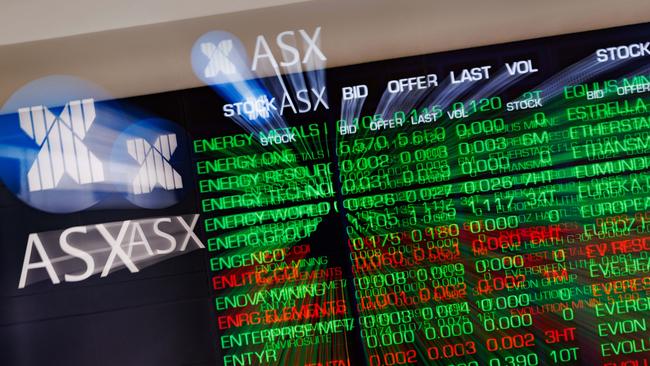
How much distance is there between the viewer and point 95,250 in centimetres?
194

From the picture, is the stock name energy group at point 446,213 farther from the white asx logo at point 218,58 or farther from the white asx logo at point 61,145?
the white asx logo at point 61,145

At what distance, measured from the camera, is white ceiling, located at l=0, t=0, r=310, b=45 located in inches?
75.2

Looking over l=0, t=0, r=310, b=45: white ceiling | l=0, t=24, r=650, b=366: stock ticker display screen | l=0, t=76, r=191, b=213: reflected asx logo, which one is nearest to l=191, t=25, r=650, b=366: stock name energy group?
l=0, t=24, r=650, b=366: stock ticker display screen

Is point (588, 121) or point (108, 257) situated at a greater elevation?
point (588, 121)

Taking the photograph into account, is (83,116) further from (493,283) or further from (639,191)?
(639,191)

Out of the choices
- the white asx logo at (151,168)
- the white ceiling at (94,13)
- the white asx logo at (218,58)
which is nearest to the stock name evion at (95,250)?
the white asx logo at (151,168)

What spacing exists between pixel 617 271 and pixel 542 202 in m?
0.34

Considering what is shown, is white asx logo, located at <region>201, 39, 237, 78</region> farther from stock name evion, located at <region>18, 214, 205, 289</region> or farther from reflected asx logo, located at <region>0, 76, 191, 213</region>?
stock name evion, located at <region>18, 214, 205, 289</region>

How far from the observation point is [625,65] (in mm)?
Result: 1955

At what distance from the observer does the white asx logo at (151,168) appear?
1.96 meters

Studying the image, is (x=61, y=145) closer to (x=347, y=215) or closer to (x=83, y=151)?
Answer: (x=83, y=151)

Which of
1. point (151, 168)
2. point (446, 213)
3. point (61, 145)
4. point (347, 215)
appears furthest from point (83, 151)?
point (446, 213)

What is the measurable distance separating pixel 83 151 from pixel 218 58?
55 cm

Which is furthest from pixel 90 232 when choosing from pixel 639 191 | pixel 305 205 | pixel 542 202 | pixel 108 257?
pixel 639 191
